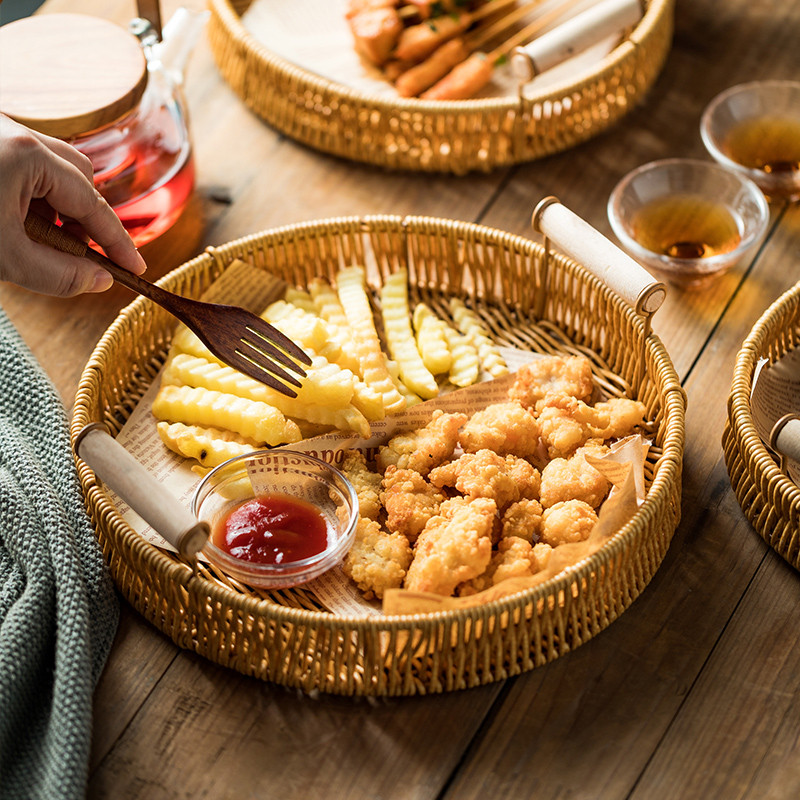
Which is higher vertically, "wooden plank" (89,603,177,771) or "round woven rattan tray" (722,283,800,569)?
"round woven rattan tray" (722,283,800,569)

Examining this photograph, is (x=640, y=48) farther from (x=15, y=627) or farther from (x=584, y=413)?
(x=15, y=627)

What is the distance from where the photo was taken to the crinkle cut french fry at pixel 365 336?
212 centimetres

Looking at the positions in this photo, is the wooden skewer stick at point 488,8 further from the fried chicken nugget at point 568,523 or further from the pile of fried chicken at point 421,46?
the fried chicken nugget at point 568,523

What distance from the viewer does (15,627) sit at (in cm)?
177

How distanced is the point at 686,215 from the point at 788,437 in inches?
36.7

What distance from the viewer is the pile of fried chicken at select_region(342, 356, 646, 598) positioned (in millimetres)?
1806

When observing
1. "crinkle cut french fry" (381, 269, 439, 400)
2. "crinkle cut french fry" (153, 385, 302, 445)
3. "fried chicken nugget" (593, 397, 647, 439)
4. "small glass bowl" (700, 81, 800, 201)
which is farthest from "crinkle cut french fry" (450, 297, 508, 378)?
"small glass bowl" (700, 81, 800, 201)

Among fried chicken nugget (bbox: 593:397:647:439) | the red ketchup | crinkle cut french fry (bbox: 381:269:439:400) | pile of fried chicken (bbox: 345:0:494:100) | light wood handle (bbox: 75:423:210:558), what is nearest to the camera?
light wood handle (bbox: 75:423:210:558)

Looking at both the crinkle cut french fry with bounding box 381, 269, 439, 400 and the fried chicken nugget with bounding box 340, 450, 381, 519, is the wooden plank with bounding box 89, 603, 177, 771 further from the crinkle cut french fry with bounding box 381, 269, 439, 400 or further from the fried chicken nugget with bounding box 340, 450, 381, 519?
the crinkle cut french fry with bounding box 381, 269, 439, 400

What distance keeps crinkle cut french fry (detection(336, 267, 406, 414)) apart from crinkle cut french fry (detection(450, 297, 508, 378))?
0.66 ft

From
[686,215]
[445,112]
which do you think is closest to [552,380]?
[686,215]

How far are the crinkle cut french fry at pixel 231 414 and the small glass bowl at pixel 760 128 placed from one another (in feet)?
4.79

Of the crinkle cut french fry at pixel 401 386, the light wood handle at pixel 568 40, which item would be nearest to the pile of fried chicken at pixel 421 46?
the light wood handle at pixel 568 40

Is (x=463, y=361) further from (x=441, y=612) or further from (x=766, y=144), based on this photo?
(x=766, y=144)
